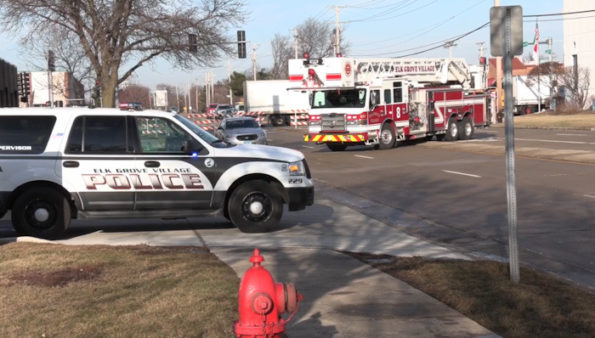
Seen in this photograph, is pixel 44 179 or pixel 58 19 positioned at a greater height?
pixel 58 19

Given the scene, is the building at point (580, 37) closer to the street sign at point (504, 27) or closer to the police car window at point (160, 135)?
the police car window at point (160, 135)

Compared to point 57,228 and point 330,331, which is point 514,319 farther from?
point 57,228

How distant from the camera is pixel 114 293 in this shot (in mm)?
6961

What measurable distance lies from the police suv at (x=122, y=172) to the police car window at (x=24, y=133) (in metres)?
0.01

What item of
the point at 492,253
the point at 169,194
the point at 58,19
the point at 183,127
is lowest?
the point at 492,253

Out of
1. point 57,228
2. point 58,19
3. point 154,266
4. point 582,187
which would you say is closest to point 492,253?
point 154,266

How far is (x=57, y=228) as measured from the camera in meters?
10.8

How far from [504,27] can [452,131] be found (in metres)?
27.3

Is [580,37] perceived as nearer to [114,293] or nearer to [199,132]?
[199,132]

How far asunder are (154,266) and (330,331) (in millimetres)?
2933

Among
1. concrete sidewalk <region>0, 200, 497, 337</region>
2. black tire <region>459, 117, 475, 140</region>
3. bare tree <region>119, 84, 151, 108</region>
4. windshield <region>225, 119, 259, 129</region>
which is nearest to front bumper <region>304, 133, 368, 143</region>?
windshield <region>225, 119, 259, 129</region>

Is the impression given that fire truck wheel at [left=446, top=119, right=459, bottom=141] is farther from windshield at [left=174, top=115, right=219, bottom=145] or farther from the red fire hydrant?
the red fire hydrant

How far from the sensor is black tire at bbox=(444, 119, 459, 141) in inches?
1340

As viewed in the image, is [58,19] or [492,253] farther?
[58,19]
